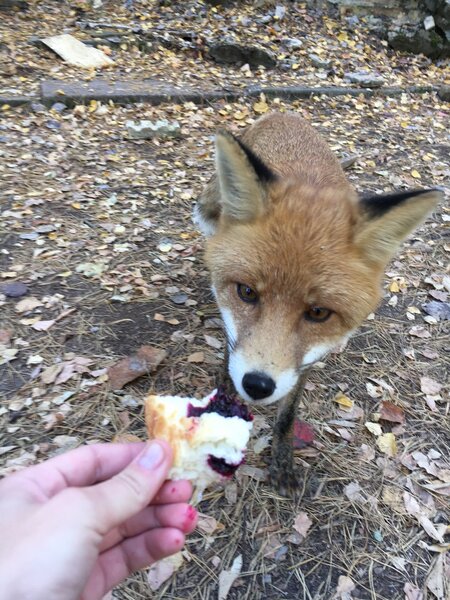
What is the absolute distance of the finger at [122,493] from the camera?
1.30m

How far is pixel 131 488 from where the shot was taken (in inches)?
54.9

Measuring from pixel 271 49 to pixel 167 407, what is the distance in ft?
29.4

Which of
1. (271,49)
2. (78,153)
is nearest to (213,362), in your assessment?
(78,153)

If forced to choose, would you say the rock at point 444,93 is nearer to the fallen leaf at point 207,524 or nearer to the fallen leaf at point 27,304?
the fallen leaf at point 27,304

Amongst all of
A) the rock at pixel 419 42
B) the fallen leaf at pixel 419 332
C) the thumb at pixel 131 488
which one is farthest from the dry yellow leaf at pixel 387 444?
the rock at pixel 419 42

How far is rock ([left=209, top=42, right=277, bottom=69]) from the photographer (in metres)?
8.25

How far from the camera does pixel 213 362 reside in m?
3.44

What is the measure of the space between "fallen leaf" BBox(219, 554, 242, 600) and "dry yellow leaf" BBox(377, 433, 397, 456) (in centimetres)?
119

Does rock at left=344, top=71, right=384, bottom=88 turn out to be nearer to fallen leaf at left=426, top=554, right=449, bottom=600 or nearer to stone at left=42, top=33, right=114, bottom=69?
stone at left=42, top=33, right=114, bottom=69

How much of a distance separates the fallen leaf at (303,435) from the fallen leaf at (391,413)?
55 cm

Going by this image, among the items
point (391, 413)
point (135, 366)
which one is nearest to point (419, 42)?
point (391, 413)

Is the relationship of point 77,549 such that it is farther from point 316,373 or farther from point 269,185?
point 316,373

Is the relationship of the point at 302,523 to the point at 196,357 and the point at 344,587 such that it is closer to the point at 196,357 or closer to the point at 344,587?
the point at 344,587

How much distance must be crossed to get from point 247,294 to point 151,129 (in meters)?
4.65
